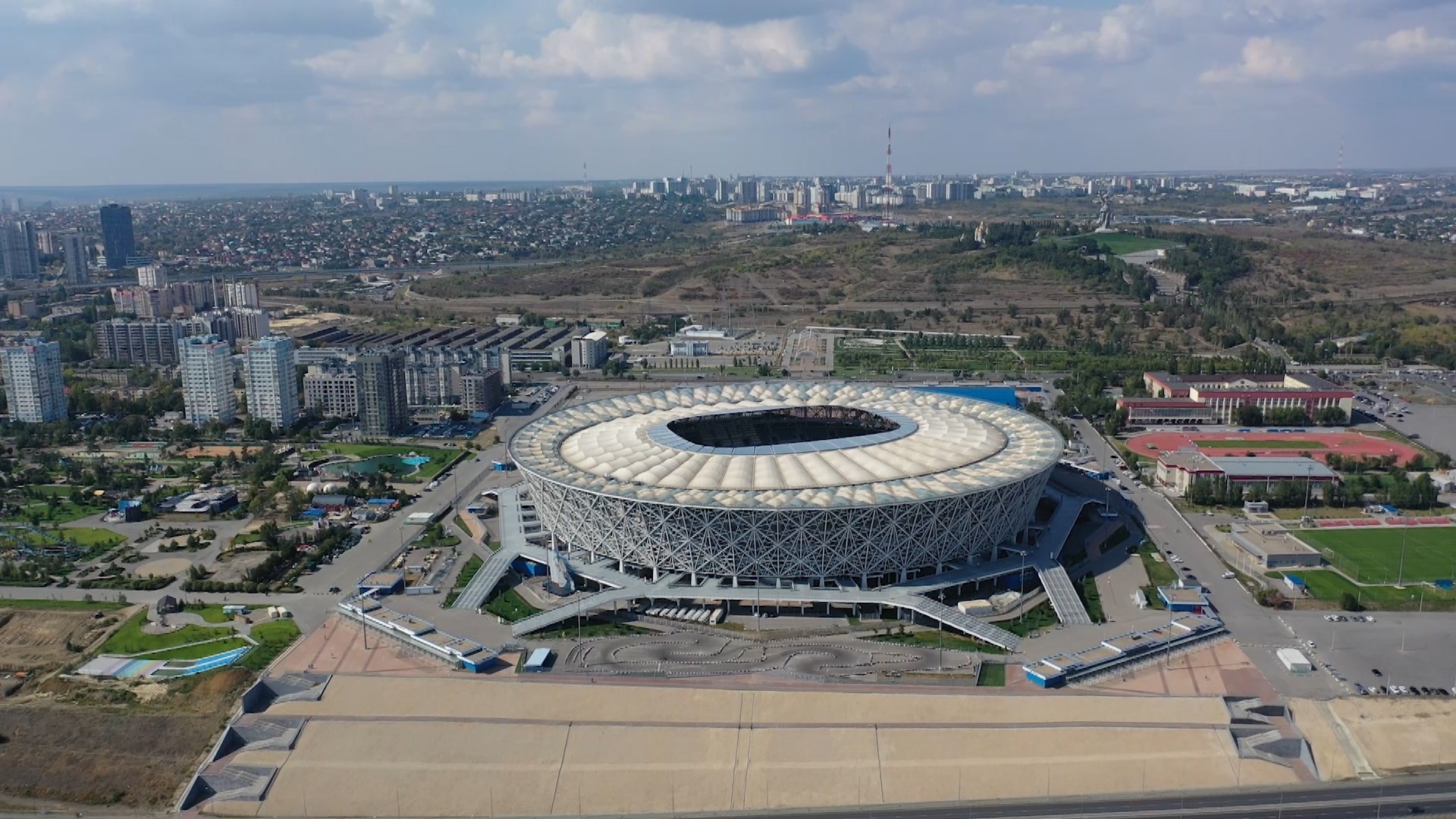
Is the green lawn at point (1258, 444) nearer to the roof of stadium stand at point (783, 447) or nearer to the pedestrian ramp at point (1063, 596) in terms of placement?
the roof of stadium stand at point (783, 447)

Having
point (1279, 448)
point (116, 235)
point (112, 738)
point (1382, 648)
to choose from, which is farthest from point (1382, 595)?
point (116, 235)

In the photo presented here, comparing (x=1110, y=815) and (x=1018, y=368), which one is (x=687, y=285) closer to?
(x=1018, y=368)

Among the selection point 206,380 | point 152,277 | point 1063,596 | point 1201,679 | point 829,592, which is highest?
point 152,277

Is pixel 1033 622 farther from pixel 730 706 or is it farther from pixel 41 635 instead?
pixel 41 635

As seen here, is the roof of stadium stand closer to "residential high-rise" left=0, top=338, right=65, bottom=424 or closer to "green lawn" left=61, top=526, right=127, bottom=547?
"green lawn" left=61, top=526, right=127, bottom=547

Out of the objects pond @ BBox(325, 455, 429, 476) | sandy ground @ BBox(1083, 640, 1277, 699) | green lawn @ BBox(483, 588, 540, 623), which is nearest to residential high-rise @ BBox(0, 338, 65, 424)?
pond @ BBox(325, 455, 429, 476)

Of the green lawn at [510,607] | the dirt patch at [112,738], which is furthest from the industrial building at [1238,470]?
the dirt patch at [112,738]
